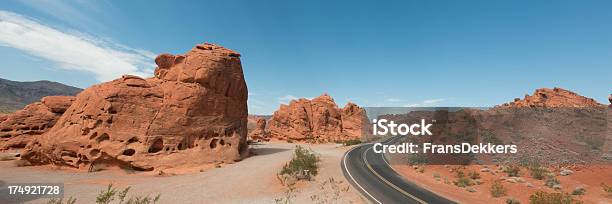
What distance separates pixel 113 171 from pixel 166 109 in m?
7.20

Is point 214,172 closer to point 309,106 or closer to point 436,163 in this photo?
point 436,163

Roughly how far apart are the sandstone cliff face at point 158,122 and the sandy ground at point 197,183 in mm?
1873

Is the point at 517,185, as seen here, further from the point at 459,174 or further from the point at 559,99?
the point at 559,99

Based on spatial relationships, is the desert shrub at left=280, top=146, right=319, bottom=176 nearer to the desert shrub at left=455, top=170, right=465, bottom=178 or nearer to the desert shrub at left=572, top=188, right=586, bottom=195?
the desert shrub at left=455, top=170, right=465, bottom=178

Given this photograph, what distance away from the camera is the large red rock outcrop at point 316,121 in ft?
240

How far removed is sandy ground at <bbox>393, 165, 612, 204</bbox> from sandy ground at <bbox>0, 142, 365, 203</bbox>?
24.0ft

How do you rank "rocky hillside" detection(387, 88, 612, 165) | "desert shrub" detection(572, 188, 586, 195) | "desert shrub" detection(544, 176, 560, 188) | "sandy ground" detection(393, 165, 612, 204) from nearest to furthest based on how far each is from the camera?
1. "sandy ground" detection(393, 165, 612, 204)
2. "desert shrub" detection(572, 188, 586, 195)
3. "desert shrub" detection(544, 176, 560, 188)
4. "rocky hillside" detection(387, 88, 612, 165)

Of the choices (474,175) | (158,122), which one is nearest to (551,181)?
(474,175)

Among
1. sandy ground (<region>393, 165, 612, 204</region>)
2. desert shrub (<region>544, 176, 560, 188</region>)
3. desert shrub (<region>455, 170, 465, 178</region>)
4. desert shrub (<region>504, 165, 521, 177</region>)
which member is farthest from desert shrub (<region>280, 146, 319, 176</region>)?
desert shrub (<region>544, 176, 560, 188</region>)

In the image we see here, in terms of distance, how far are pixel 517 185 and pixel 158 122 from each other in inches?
1258

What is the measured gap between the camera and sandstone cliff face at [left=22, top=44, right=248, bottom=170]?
26.3 meters

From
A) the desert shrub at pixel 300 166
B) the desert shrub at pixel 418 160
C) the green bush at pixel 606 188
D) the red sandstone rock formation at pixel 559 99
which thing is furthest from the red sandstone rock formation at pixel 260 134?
the green bush at pixel 606 188

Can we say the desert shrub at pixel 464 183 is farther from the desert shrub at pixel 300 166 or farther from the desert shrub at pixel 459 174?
the desert shrub at pixel 300 166

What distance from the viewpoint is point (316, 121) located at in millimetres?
76688
